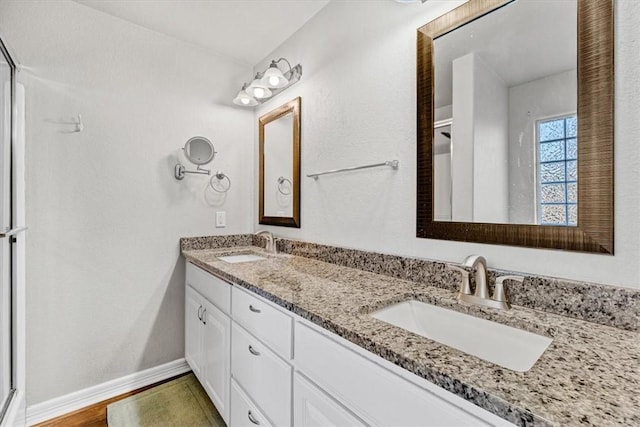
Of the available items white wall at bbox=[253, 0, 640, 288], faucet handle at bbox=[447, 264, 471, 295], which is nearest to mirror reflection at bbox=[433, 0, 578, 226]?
white wall at bbox=[253, 0, 640, 288]

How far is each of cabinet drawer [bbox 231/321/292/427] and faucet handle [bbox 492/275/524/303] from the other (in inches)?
28.5

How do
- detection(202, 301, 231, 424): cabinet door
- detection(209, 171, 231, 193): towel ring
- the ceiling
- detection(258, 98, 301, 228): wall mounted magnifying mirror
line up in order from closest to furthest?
detection(202, 301, 231, 424): cabinet door
the ceiling
detection(258, 98, 301, 228): wall mounted magnifying mirror
detection(209, 171, 231, 193): towel ring

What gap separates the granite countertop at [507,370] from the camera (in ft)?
1.56

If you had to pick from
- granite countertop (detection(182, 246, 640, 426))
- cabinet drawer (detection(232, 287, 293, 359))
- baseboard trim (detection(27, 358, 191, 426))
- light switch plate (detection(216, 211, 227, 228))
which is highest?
light switch plate (detection(216, 211, 227, 228))

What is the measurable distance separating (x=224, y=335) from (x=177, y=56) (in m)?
1.91

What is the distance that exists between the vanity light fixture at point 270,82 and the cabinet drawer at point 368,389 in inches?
60.1

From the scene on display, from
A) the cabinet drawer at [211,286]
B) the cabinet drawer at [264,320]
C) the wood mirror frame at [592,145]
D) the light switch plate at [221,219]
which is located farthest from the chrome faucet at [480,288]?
the light switch plate at [221,219]

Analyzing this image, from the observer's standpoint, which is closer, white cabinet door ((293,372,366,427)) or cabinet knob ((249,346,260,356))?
white cabinet door ((293,372,366,427))

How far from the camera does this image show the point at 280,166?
216 centimetres

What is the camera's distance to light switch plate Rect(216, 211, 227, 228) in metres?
2.29

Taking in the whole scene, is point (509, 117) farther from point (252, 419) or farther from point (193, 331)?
point (193, 331)

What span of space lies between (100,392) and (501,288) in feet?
7.48

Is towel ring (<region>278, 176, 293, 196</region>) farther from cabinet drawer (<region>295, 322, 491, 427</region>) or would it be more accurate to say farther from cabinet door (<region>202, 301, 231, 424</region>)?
cabinet drawer (<region>295, 322, 491, 427</region>)

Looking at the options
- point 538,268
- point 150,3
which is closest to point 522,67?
point 538,268
